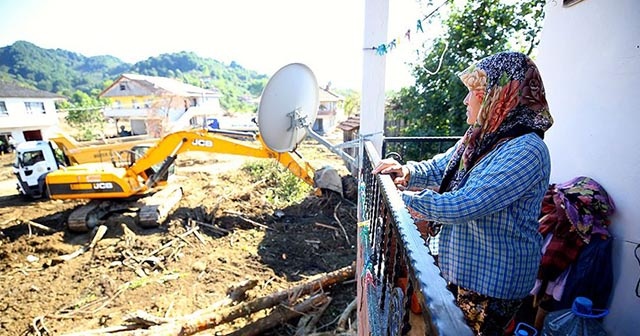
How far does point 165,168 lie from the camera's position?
26.5 feet

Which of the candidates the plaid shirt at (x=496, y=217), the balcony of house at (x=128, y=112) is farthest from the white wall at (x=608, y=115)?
the balcony of house at (x=128, y=112)

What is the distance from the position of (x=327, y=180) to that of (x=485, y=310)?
21.1ft

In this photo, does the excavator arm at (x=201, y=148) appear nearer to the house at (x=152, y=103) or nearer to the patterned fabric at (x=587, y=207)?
the patterned fabric at (x=587, y=207)

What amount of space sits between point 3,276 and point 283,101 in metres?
6.44

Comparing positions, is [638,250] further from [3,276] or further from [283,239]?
[3,276]

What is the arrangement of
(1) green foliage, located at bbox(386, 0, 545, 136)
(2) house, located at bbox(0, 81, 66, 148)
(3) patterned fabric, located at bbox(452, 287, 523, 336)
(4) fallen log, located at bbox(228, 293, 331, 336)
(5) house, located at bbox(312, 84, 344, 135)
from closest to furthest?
(3) patterned fabric, located at bbox(452, 287, 523, 336), (4) fallen log, located at bbox(228, 293, 331, 336), (1) green foliage, located at bbox(386, 0, 545, 136), (2) house, located at bbox(0, 81, 66, 148), (5) house, located at bbox(312, 84, 344, 135)

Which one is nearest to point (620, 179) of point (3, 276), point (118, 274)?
point (118, 274)

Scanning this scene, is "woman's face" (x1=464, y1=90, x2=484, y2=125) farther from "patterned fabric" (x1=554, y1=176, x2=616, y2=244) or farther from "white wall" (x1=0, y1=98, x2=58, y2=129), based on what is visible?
"white wall" (x1=0, y1=98, x2=58, y2=129)

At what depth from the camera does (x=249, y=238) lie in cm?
699

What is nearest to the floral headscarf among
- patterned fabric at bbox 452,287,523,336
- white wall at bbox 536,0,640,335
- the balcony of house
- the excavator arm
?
patterned fabric at bbox 452,287,523,336

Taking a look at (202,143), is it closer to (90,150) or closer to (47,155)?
(90,150)

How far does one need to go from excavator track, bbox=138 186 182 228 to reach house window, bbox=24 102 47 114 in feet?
89.9

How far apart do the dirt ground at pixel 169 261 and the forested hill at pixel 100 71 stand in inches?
2099

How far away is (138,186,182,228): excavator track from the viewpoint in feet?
23.8
